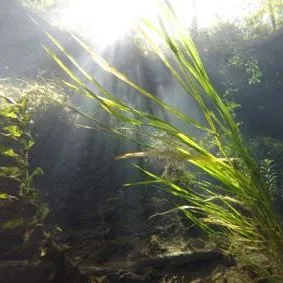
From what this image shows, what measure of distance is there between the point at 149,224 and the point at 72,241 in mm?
997

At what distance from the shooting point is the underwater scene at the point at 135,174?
0.77m

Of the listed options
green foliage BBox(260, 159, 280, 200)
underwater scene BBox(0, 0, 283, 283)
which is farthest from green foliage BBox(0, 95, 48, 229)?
green foliage BBox(260, 159, 280, 200)

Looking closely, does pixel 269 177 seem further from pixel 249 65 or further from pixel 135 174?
pixel 249 65

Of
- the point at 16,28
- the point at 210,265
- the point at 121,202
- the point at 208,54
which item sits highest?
the point at 16,28

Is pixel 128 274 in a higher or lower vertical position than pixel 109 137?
lower

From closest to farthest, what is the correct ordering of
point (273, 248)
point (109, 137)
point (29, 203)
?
1. point (273, 248)
2. point (29, 203)
3. point (109, 137)

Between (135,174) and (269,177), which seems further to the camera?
(135,174)

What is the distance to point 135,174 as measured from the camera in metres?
5.32

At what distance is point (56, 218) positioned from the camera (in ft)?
12.8

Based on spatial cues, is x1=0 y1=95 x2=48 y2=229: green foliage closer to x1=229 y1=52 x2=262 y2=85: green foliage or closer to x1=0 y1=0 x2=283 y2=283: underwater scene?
x1=0 y1=0 x2=283 y2=283: underwater scene

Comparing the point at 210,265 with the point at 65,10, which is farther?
the point at 65,10

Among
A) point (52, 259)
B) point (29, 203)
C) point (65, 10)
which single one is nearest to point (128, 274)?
point (52, 259)

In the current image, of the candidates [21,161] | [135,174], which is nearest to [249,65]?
[135,174]

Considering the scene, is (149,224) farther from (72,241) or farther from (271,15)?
(271,15)
